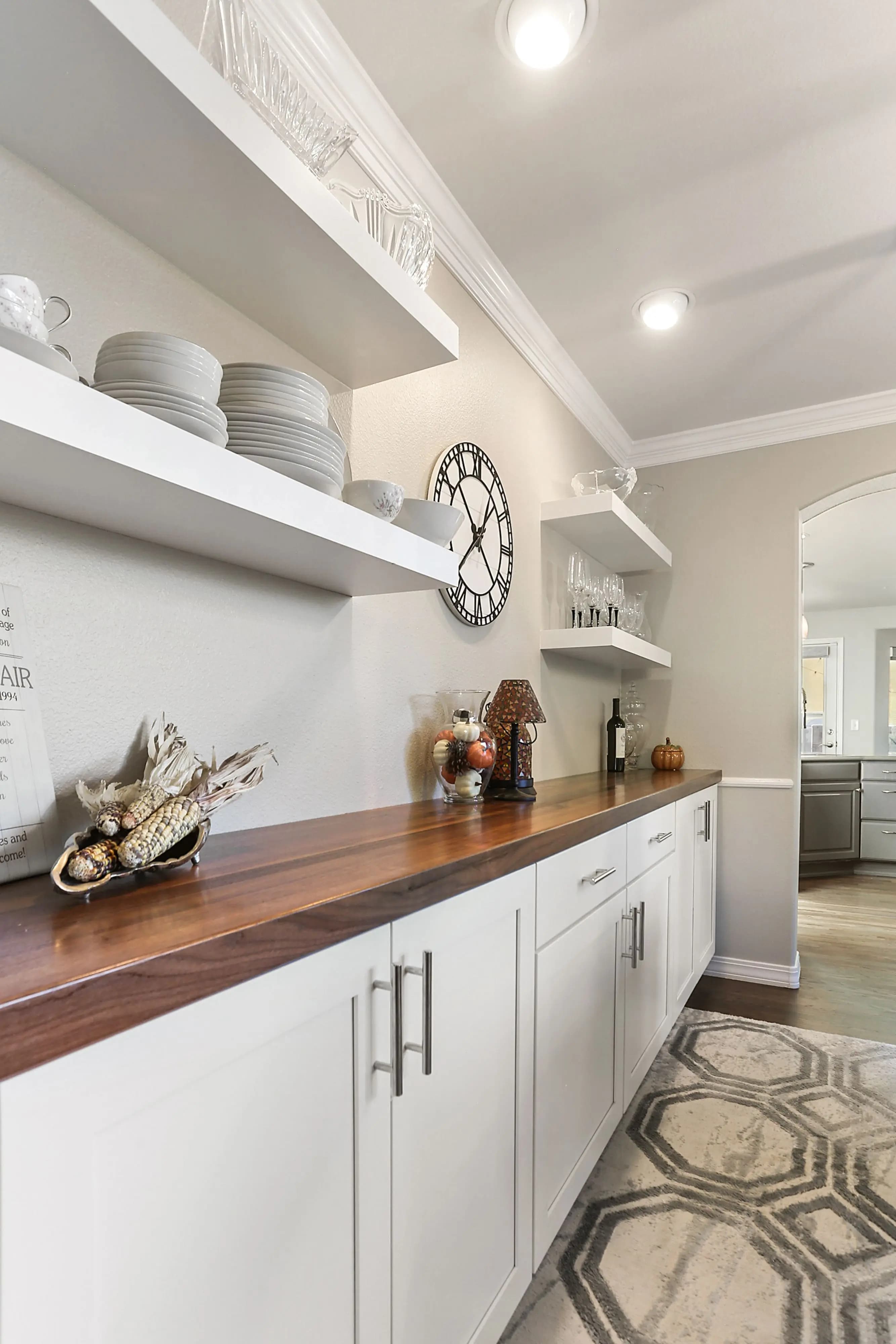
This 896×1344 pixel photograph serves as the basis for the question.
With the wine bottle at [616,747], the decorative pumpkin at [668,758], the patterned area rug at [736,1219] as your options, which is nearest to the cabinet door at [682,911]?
the patterned area rug at [736,1219]

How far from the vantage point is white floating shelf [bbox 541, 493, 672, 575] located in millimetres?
2672

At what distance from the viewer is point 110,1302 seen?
1.94ft

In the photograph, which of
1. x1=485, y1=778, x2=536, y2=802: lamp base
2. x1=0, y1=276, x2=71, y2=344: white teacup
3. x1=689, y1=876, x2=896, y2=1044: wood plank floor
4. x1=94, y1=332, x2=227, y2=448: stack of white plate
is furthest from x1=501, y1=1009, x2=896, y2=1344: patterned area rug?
x1=0, y1=276, x2=71, y2=344: white teacup

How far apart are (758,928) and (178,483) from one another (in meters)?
3.31

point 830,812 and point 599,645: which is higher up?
point 599,645

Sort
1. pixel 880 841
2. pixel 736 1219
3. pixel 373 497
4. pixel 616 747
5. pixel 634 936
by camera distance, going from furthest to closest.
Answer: pixel 880 841 < pixel 616 747 < pixel 634 936 < pixel 736 1219 < pixel 373 497

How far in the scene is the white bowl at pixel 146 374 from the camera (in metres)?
0.93

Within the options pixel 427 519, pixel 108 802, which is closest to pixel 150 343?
pixel 108 802

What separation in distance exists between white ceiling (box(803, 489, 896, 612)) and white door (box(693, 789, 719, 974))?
1736 mm

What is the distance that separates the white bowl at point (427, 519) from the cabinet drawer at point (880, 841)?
5927 millimetres

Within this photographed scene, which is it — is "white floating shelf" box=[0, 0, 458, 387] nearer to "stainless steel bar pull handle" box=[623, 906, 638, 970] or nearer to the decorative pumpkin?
"stainless steel bar pull handle" box=[623, 906, 638, 970]

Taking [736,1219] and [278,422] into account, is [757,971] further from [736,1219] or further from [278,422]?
[278,422]

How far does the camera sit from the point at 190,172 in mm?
1058

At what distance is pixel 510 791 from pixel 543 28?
165 cm
